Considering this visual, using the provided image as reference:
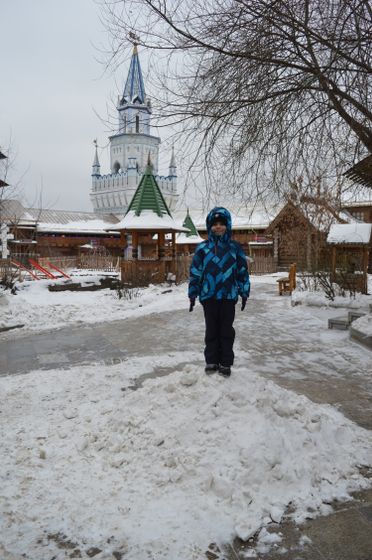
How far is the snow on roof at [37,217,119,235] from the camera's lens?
3571 centimetres

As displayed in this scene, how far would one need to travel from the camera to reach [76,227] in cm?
3791

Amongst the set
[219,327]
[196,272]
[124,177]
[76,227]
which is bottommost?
[219,327]

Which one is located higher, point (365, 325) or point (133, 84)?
point (133, 84)

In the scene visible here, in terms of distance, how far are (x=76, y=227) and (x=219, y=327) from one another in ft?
117

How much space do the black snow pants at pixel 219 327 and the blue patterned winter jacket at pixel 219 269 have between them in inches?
3.3

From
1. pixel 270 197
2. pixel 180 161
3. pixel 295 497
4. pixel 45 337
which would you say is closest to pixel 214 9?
pixel 180 161

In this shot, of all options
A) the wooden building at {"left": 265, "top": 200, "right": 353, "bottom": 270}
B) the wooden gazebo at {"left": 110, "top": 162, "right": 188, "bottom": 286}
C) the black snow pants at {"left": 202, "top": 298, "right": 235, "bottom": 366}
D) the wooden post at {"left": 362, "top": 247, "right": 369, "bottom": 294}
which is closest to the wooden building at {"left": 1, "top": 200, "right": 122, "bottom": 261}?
the wooden building at {"left": 265, "top": 200, "right": 353, "bottom": 270}

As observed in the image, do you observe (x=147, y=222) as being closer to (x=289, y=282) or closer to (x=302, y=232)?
(x=289, y=282)

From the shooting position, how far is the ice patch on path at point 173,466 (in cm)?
249

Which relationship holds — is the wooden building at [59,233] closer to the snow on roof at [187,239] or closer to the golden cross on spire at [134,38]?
the snow on roof at [187,239]

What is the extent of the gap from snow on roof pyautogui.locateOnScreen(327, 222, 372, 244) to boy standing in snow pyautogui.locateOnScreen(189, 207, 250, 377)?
9.00 meters

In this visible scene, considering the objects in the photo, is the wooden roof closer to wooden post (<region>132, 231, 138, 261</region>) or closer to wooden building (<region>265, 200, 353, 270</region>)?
wooden building (<region>265, 200, 353, 270</region>)

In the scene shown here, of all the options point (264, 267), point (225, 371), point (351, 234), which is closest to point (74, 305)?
point (351, 234)

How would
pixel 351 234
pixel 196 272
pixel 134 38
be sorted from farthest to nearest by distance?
pixel 351 234 < pixel 134 38 < pixel 196 272
